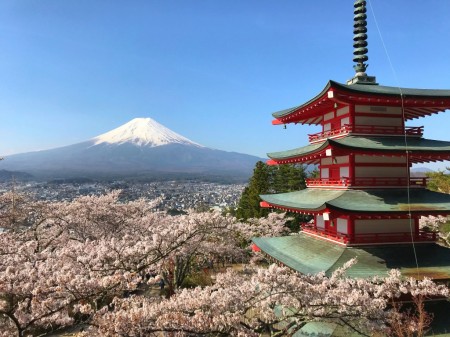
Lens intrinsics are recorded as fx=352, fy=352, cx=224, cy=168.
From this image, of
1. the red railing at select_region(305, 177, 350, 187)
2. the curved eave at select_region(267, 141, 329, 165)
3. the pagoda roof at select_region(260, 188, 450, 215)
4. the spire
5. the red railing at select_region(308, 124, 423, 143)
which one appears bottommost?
the pagoda roof at select_region(260, 188, 450, 215)

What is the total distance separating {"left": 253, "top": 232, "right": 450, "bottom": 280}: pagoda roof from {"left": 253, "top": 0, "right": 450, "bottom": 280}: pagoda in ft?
0.10

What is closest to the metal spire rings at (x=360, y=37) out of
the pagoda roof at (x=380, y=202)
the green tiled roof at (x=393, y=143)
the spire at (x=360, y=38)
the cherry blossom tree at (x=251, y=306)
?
the spire at (x=360, y=38)

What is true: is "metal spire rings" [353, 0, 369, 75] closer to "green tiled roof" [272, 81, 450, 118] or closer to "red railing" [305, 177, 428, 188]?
"green tiled roof" [272, 81, 450, 118]

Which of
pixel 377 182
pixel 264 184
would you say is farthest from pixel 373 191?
pixel 264 184

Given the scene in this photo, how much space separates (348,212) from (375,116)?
4.27 meters

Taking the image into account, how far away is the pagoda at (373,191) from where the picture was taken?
1108cm

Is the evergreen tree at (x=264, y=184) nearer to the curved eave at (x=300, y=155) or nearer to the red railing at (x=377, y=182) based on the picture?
the curved eave at (x=300, y=155)

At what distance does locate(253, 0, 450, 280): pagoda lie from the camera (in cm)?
1108

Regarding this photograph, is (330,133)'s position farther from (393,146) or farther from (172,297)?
(172,297)

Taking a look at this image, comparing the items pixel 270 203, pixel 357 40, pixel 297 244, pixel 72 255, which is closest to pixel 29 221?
pixel 72 255

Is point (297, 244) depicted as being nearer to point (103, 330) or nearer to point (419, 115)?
point (419, 115)

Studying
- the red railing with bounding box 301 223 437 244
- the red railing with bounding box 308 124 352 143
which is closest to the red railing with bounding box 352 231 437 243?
the red railing with bounding box 301 223 437 244

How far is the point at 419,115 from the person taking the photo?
14047 mm

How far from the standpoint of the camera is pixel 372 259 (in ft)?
36.4
